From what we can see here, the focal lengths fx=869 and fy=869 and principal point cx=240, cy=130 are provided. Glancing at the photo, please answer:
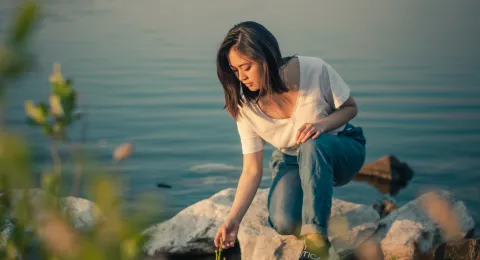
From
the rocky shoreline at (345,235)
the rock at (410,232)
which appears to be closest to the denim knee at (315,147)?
the rocky shoreline at (345,235)

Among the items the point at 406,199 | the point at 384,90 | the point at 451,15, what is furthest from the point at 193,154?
A: the point at 451,15

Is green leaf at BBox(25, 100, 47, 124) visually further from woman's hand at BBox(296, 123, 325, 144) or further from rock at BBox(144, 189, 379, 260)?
rock at BBox(144, 189, 379, 260)

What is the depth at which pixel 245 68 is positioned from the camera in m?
4.20

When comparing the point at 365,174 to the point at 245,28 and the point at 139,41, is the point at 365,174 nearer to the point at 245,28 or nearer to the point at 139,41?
the point at 245,28

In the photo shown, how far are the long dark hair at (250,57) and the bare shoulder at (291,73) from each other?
7cm

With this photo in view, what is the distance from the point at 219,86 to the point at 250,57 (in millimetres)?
8270

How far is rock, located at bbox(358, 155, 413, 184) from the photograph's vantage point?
7.68 meters

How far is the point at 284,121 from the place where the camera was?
4.59 metres

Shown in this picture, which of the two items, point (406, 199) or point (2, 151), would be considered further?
point (406, 199)

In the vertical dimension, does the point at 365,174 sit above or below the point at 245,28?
below

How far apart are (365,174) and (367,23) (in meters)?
12.7

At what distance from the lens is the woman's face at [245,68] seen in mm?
4152

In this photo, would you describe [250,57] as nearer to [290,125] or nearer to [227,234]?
[290,125]

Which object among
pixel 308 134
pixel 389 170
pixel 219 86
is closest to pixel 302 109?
pixel 308 134
